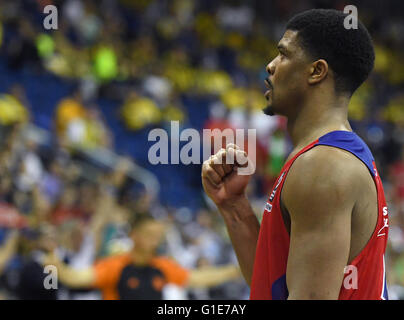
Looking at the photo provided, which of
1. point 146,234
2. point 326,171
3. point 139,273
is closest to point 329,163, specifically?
point 326,171

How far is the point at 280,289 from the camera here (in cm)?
173

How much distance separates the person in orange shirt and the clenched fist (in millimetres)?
1596

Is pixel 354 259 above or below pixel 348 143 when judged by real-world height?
below

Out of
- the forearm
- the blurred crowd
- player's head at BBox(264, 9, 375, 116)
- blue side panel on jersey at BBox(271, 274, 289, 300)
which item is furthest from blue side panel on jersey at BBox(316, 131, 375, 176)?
the blurred crowd

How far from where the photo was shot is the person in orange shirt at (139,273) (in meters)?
3.73

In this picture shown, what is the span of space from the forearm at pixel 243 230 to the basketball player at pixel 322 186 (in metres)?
0.29

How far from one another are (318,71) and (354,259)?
54 centimetres

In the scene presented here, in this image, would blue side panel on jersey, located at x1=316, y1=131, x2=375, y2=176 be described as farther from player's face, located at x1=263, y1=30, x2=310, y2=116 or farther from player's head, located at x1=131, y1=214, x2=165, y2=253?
player's head, located at x1=131, y1=214, x2=165, y2=253

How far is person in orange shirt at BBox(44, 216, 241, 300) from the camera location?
3.73m

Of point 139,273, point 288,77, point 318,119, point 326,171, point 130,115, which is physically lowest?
point 139,273

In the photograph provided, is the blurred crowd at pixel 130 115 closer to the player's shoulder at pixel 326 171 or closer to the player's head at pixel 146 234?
the player's head at pixel 146 234

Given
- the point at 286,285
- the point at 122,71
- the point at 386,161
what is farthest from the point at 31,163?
the point at 386,161

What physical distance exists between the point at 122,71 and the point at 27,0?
2.05 m

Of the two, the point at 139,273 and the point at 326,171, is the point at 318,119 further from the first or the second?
the point at 139,273
